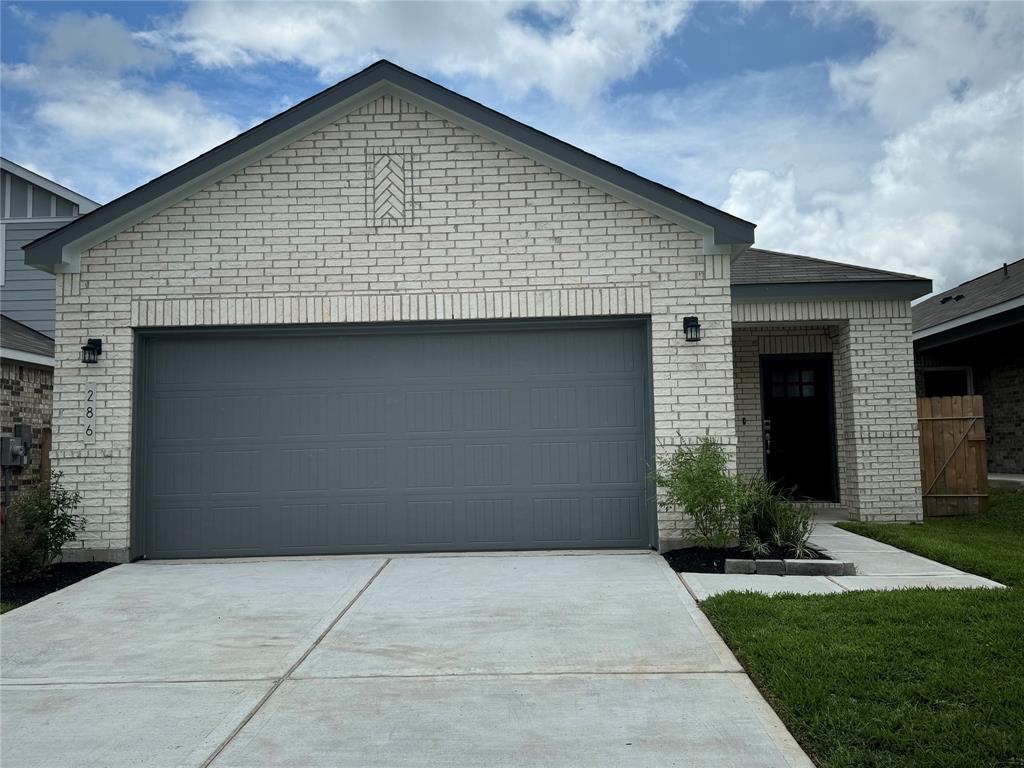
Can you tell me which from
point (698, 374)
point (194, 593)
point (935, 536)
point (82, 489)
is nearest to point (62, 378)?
point (82, 489)

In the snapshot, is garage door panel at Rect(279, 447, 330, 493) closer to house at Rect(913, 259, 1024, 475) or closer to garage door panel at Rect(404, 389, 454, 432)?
garage door panel at Rect(404, 389, 454, 432)

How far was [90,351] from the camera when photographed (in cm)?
875

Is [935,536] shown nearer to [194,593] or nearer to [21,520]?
[194,593]

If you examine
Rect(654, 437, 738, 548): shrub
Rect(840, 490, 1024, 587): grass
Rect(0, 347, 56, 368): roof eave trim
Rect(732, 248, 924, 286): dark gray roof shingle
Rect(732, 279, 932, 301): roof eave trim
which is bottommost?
Rect(840, 490, 1024, 587): grass

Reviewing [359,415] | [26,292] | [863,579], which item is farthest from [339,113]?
[26,292]

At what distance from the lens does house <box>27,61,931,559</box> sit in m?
8.81

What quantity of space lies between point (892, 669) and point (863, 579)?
9.04ft

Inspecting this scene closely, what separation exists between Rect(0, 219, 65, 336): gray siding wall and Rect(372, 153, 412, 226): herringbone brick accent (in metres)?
7.92

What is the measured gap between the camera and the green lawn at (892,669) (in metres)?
3.71

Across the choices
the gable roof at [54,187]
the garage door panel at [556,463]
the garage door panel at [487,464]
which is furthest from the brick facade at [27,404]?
the garage door panel at [556,463]

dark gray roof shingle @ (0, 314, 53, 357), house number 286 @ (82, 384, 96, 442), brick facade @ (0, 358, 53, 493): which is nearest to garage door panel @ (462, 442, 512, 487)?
house number 286 @ (82, 384, 96, 442)

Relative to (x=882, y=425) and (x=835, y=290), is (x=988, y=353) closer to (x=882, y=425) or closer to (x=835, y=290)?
(x=882, y=425)

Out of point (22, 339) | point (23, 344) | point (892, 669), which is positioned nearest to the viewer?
point (892, 669)

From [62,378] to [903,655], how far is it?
835 cm
